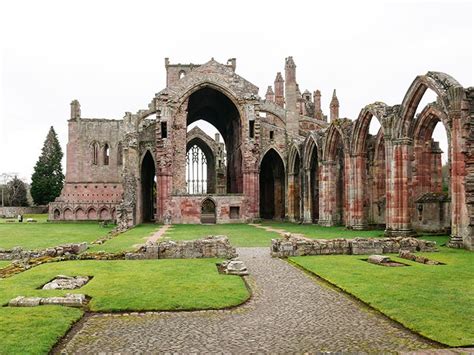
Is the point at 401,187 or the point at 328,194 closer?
the point at 401,187

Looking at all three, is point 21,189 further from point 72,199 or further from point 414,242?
point 414,242

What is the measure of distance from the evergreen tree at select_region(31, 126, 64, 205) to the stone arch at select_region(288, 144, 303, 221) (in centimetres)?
3975

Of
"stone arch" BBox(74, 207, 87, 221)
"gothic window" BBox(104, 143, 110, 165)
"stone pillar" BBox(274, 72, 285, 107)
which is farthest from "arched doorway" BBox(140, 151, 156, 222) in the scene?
"stone pillar" BBox(274, 72, 285, 107)

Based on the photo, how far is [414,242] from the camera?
15.9 m

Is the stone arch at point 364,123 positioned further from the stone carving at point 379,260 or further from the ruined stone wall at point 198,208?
the ruined stone wall at point 198,208

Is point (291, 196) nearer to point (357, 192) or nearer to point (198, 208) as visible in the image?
point (198, 208)

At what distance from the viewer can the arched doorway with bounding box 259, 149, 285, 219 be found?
4341 cm

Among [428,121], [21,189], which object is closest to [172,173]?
[428,121]

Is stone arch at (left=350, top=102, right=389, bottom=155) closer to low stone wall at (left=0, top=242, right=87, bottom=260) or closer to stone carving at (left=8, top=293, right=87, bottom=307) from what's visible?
low stone wall at (left=0, top=242, right=87, bottom=260)

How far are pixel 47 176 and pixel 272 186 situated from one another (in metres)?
35.0

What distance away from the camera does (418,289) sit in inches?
365

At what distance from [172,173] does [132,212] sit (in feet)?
16.5

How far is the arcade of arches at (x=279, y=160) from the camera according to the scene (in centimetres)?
2136

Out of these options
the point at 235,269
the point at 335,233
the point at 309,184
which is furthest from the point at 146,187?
the point at 235,269
